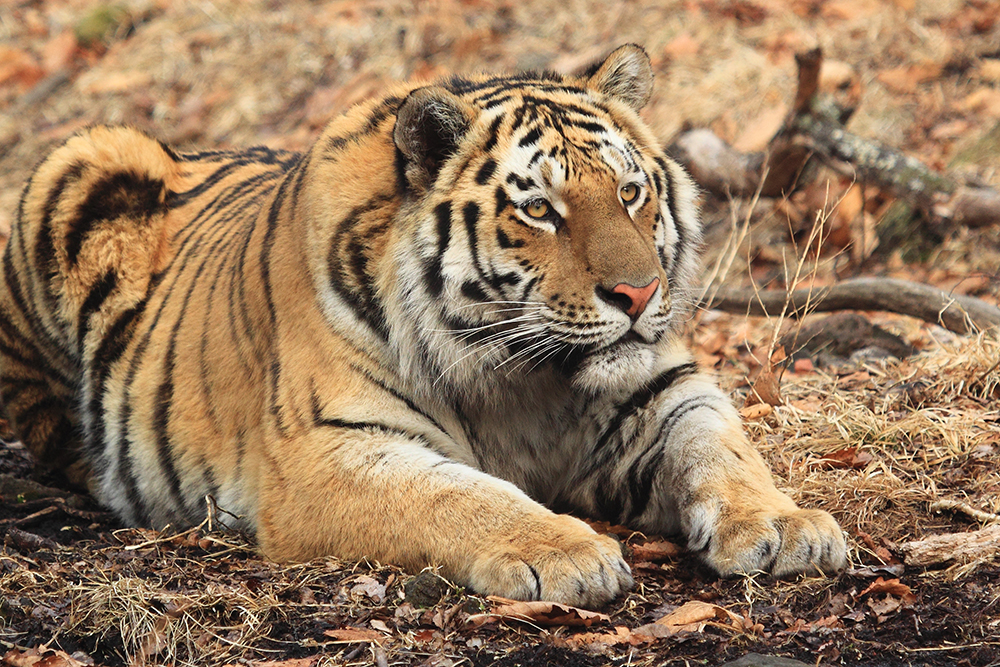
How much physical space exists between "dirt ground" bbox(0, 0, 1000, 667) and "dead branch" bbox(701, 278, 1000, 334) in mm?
145

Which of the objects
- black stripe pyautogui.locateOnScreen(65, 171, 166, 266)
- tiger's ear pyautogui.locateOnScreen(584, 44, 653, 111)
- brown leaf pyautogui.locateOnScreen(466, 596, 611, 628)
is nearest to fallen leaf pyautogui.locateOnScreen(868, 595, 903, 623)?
brown leaf pyautogui.locateOnScreen(466, 596, 611, 628)

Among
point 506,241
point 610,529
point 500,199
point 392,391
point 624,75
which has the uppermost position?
point 624,75

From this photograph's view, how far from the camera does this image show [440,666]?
7.74 ft

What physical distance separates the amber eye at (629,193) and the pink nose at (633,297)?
32 centimetres

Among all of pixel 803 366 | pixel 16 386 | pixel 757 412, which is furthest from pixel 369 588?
pixel 803 366

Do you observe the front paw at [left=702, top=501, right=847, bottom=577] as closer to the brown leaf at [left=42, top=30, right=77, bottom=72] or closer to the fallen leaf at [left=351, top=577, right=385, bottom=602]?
the fallen leaf at [left=351, top=577, right=385, bottom=602]

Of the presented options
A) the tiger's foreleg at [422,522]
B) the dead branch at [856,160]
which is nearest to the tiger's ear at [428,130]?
the tiger's foreleg at [422,522]

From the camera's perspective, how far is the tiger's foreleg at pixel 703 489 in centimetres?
273

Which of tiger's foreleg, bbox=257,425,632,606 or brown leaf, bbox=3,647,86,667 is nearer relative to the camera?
brown leaf, bbox=3,647,86,667

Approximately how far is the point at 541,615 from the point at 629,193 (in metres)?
1.31

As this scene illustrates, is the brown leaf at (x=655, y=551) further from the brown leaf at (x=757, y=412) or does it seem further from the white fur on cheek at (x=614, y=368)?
the brown leaf at (x=757, y=412)

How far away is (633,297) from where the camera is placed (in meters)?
2.86

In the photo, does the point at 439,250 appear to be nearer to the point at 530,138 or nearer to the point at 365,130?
the point at 530,138

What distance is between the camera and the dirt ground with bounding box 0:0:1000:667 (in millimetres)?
2529
